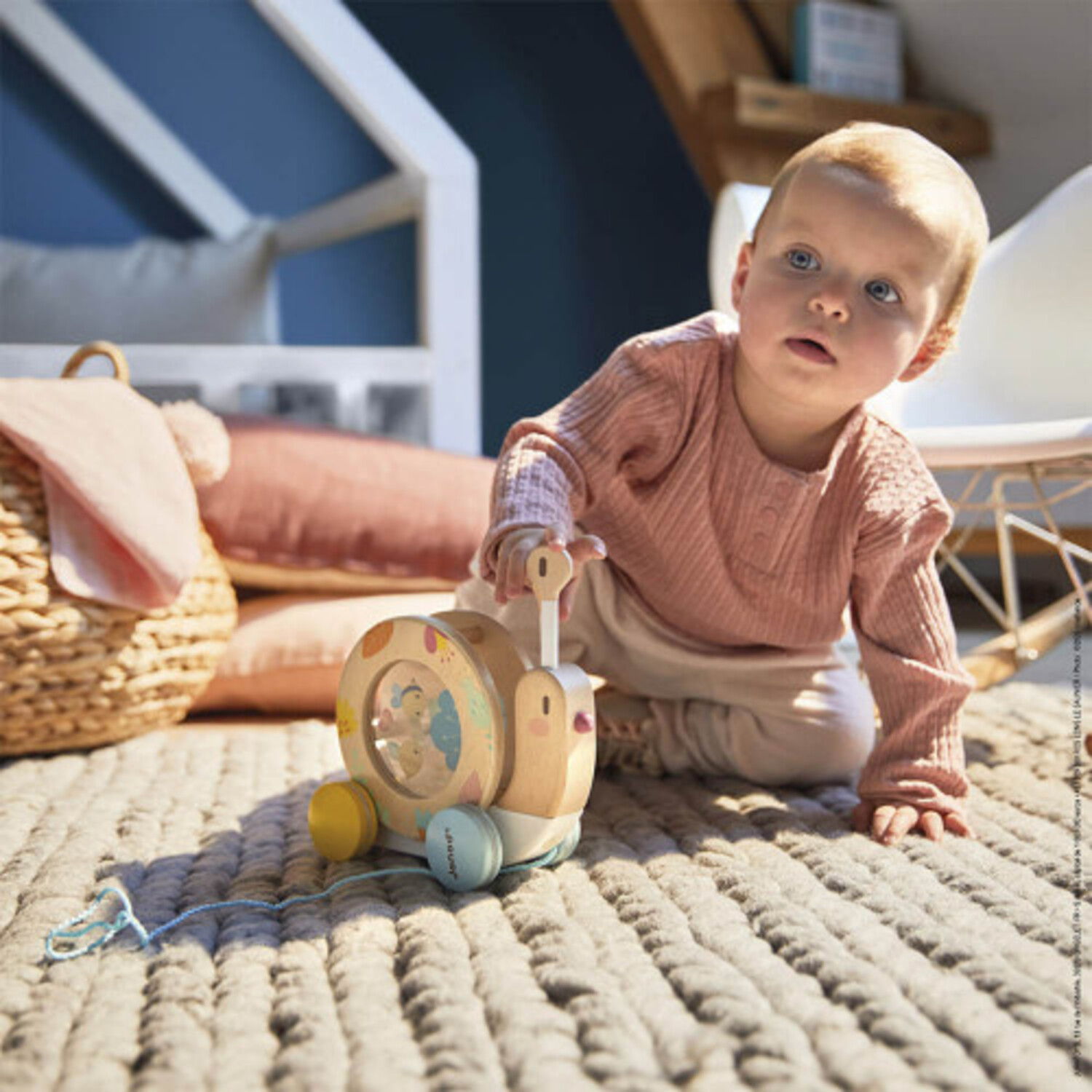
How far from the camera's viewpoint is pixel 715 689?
98 centimetres

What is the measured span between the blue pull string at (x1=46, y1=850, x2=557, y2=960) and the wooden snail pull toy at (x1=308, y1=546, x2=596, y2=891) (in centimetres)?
4

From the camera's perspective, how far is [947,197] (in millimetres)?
825

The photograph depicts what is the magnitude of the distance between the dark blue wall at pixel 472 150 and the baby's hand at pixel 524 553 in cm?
163

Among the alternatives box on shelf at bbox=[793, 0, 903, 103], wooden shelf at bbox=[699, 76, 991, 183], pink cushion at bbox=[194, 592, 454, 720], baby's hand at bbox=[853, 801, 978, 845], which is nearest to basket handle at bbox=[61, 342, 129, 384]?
pink cushion at bbox=[194, 592, 454, 720]

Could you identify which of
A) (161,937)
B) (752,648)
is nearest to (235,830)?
(161,937)

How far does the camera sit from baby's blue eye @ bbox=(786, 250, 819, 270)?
0.83 m

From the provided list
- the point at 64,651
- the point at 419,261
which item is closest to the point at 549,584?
the point at 64,651

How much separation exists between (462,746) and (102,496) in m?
0.43

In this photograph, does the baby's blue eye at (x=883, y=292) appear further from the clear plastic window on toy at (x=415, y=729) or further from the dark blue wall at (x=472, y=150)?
the dark blue wall at (x=472, y=150)

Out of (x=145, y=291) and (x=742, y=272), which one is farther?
(x=145, y=291)

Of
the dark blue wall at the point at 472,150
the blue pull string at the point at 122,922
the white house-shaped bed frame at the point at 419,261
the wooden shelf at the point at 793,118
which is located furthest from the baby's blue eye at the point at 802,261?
the dark blue wall at the point at 472,150

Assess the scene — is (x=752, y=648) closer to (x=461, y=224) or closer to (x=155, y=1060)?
(x=155, y=1060)

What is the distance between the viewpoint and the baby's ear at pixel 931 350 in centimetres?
90

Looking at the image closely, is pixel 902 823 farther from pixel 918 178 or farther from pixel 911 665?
pixel 918 178
